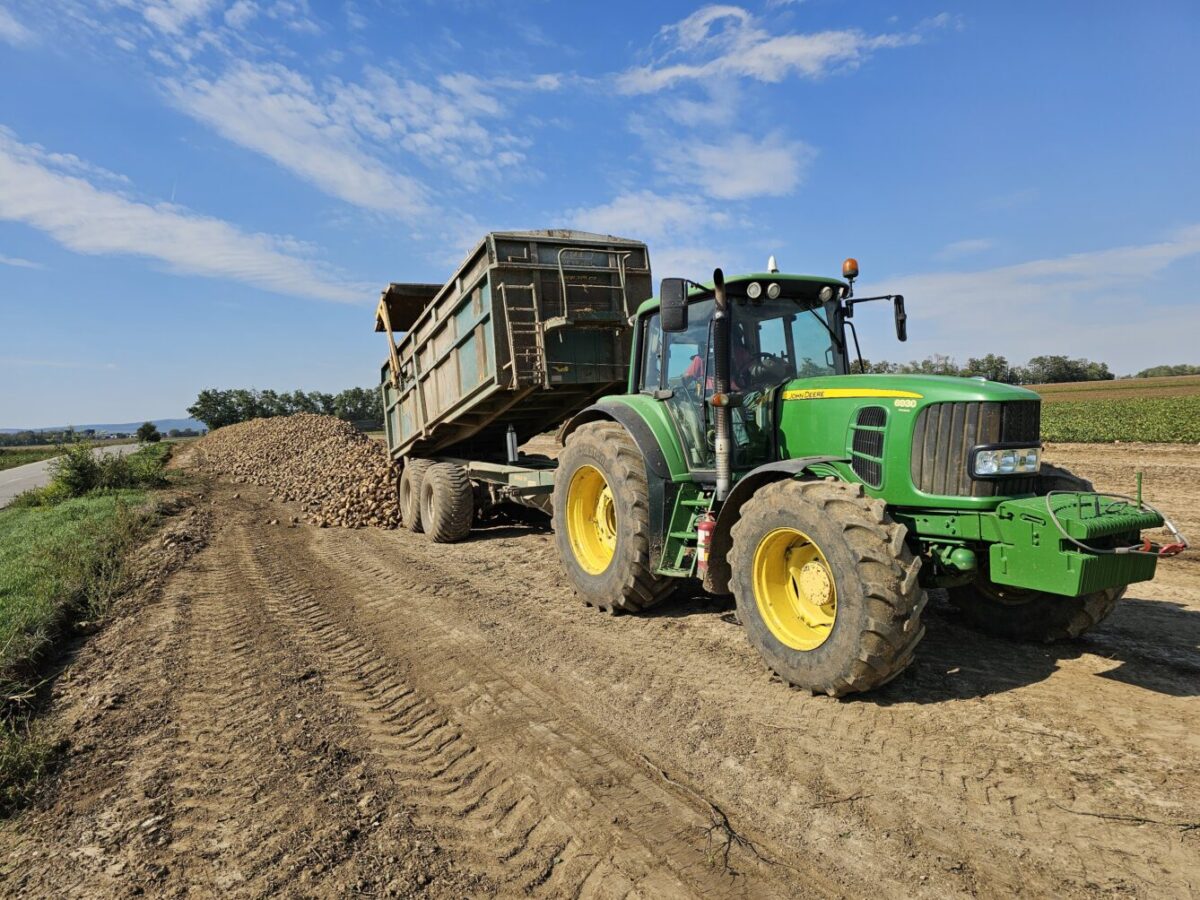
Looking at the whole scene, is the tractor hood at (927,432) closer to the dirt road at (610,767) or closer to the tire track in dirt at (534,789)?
the dirt road at (610,767)

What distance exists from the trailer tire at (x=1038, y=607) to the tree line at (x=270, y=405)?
41.6m

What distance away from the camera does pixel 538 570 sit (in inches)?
280

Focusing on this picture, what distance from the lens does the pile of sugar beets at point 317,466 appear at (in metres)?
11.2

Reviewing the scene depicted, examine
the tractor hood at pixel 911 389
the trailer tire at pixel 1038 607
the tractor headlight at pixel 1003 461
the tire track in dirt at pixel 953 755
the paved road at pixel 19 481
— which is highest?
the tractor hood at pixel 911 389

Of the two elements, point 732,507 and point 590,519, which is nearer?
point 732,507

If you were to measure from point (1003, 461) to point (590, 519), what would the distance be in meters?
3.38

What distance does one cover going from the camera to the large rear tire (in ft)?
11.1

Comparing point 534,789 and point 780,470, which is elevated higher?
point 780,470

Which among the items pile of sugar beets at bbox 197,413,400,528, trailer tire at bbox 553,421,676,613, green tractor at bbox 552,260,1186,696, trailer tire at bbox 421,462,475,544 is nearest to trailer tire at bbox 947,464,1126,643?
green tractor at bbox 552,260,1186,696

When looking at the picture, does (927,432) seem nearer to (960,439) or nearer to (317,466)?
(960,439)

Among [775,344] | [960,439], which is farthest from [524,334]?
[960,439]

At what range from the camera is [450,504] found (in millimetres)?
8758

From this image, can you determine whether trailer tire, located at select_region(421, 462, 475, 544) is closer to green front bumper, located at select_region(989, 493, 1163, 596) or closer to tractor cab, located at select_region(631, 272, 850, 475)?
tractor cab, located at select_region(631, 272, 850, 475)

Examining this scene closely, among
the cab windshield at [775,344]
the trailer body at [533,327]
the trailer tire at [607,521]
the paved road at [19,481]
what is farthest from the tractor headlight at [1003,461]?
the paved road at [19,481]
